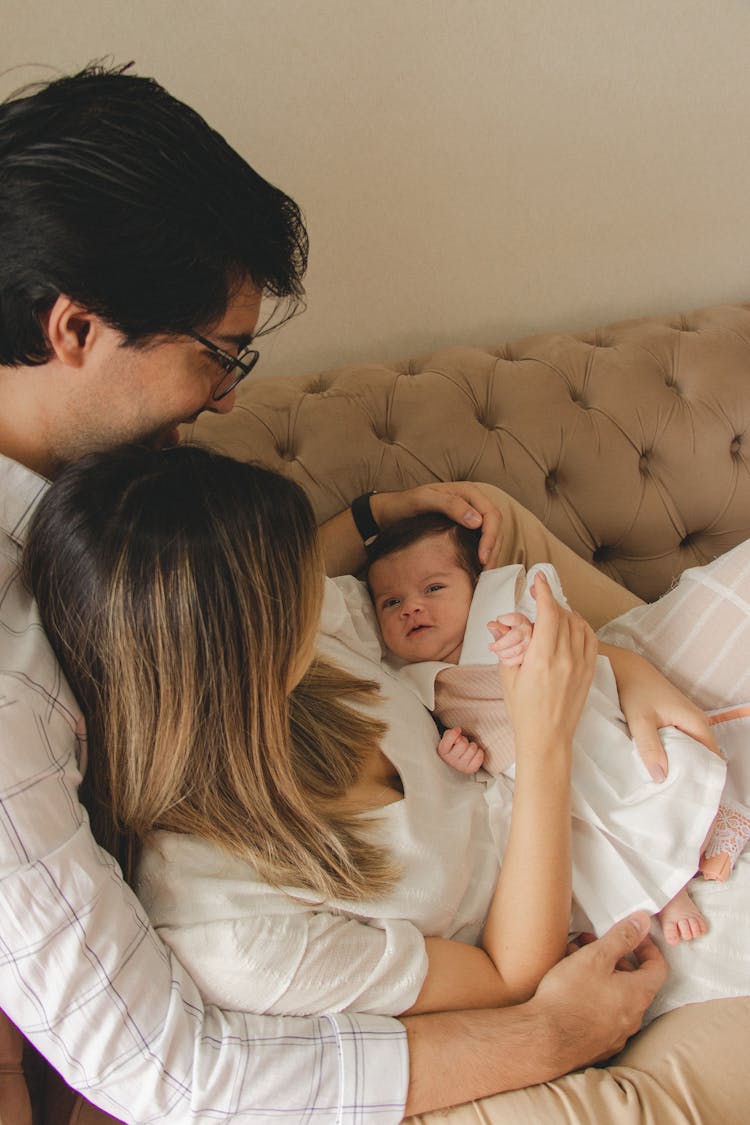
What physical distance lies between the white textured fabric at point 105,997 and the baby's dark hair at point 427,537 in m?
0.63

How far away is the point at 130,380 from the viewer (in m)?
0.96

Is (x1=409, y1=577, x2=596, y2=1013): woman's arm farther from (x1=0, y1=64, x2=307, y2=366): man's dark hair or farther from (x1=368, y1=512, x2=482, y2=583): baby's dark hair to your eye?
(x1=0, y1=64, x2=307, y2=366): man's dark hair

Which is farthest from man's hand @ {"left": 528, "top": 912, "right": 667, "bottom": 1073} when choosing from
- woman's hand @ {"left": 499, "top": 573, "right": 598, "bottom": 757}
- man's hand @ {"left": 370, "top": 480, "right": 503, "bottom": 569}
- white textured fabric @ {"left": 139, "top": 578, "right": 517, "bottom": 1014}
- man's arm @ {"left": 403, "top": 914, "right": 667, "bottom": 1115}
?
man's hand @ {"left": 370, "top": 480, "right": 503, "bottom": 569}

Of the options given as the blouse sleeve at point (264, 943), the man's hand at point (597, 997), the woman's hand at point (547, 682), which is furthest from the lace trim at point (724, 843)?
the blouse sleeve at point (264, 943)

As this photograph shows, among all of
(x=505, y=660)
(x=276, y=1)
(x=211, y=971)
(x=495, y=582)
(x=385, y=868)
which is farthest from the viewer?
(x=276, y=1)

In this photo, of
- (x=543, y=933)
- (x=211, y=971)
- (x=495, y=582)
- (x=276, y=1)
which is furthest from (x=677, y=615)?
(x=276, y=1)

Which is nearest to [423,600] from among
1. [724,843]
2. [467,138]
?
[724,843]

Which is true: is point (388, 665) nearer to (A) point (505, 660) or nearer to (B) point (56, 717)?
(A) point (505, 660)

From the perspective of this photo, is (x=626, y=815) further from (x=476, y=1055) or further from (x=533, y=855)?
(x=476, y=1055)

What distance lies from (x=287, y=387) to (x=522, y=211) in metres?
0.64

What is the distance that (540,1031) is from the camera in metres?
0.93

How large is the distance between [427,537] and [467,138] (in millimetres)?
827

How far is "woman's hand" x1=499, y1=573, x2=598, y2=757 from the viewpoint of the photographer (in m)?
1.04

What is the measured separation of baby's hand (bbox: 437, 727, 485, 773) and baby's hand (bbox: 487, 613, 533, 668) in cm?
17
